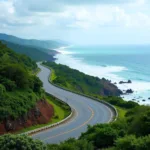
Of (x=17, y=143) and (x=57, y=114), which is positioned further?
(x=57, y=114)

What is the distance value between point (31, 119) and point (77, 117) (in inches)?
329

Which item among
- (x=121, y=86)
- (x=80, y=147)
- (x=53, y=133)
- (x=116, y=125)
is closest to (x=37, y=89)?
(x=53, y=133)

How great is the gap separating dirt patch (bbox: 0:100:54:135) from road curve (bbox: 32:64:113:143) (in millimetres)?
2378

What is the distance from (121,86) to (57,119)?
6762cm

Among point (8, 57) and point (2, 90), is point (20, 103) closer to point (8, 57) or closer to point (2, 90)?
point (2, 90)

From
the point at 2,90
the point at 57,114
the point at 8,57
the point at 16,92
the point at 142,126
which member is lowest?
the point at 57,114

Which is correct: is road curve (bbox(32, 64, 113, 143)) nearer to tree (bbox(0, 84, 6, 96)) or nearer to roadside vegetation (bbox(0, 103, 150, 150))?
tree (bbox(0, 84, 6, 96))

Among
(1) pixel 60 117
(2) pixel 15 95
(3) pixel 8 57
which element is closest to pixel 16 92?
(2) pixel 15 95

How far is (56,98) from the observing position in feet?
190

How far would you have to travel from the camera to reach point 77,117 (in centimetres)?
4609

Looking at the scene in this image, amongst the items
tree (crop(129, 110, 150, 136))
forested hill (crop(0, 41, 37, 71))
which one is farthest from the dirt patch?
tree (crop(129, 110, 150, 136))

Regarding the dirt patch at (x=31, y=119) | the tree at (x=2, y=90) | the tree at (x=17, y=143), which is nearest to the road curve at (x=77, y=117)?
the dirt patch at (x=31, y=119)

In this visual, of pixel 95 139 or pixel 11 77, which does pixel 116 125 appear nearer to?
pixel 95 139

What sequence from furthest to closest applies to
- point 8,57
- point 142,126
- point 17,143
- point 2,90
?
point 8,57, point 2,90, point 142,126, point 17,143
